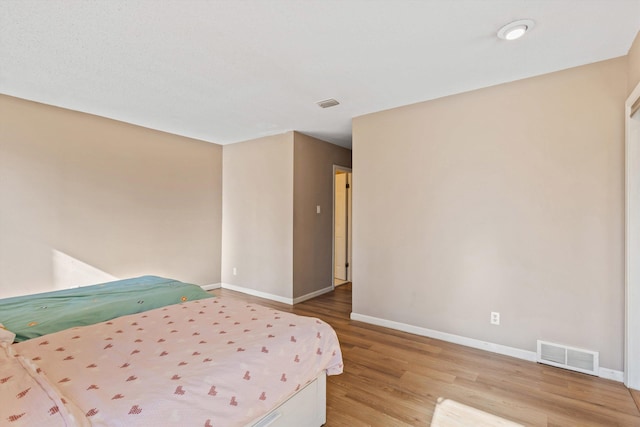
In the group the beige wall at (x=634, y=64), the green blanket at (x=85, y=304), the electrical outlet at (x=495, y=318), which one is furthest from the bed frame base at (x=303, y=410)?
the beige wall at (x=634, y=64)

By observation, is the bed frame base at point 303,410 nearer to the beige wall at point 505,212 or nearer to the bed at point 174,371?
the bed at point 174,371

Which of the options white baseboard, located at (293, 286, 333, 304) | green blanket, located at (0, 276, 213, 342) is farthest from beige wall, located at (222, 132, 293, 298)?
green blanket, located at (0, 276, 213, 342)

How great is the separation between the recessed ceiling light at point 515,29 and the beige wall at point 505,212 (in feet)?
2.67

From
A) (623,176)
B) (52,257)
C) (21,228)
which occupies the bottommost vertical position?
(52,257)

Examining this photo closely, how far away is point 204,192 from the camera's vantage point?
4.85 m

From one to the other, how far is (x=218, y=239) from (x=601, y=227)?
16.1 feet

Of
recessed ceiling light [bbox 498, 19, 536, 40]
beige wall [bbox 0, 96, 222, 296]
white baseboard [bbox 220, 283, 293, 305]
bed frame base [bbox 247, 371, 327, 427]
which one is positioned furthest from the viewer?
white baseboard [bbox 220, 283, 293, 305]

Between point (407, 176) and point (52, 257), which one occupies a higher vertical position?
point (407, 176)

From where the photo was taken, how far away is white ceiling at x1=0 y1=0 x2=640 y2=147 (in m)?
1.71

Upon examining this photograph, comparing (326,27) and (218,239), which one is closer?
(326,27)

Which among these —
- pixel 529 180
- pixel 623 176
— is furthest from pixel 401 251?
pixel 623 176

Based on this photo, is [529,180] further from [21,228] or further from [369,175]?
[21,228]

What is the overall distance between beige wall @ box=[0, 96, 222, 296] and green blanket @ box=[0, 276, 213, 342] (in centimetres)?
108

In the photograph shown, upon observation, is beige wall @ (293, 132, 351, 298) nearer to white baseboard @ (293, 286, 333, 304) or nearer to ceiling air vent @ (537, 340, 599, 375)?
white baseboard @ (293, 286, 333, 304)
